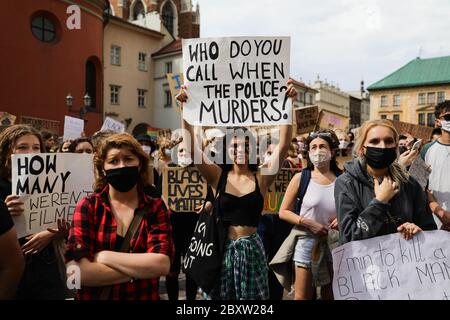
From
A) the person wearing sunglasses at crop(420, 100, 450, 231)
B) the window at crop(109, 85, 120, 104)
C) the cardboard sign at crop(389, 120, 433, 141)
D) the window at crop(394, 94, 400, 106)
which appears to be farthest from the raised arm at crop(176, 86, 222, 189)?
the window at crop(394, 94, 400, 106)

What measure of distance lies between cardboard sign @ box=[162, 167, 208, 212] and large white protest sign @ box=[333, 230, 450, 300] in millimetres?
2635

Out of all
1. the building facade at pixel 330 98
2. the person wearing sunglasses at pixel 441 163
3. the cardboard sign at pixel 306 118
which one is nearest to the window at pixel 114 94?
the cardboard sign at pixel 306 118

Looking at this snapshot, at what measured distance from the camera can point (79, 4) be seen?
78.8ft

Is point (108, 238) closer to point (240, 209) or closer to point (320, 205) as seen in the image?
point (240, 209)

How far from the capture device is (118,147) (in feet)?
9.00

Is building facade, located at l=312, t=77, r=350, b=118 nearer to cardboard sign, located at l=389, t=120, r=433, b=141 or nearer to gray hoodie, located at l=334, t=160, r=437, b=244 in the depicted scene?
cardboard sign, located at l=389, t=120, r=433, b=141

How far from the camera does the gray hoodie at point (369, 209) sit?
2.75 metres

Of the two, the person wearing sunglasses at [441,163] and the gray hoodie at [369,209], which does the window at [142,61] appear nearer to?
the person wearing sunglasses at [441,163]

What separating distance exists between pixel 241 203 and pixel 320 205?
3.31ft

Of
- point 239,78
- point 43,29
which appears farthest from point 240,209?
point 43,29
